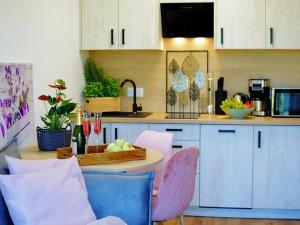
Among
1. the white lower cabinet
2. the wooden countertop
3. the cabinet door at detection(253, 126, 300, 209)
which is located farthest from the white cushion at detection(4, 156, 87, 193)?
the cabinet door at detection(253, 126, 300, 209)

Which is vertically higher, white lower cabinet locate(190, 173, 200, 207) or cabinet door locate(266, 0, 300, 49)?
cabinet door locate(266, 0, 300, 49)

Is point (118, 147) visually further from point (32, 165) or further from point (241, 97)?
point (241, 97)

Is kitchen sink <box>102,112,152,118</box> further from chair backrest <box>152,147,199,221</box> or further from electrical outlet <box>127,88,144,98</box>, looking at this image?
chair backrest <box>152,147,199,221</box>

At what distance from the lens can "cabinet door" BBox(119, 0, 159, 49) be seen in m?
5.05

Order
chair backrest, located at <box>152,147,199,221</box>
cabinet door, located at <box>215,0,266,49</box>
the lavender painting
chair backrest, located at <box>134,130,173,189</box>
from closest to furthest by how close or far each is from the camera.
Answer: chair backrest, located at <box>152,147,199,221</box>
the lavender painting
chair backrest, located at <box>134,130,173,189</box>
cabinet door, located at <box>215,0,266,49</box>

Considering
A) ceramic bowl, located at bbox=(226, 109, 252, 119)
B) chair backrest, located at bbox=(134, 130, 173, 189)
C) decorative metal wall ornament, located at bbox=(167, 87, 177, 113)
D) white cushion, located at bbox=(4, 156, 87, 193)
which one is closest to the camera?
white cushion, located at bbox=(4, 156, 87, 193)

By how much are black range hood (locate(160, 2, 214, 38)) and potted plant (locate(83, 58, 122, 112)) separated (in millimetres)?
728

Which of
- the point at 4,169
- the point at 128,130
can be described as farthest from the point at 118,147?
the point at 128,130

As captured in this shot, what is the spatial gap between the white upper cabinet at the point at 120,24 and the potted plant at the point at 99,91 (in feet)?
0.98

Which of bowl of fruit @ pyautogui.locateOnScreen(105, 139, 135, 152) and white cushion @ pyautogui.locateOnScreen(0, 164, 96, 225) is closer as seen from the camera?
white cushion @ pyautogui.locateOnScreen(0, 164, 96, 225)

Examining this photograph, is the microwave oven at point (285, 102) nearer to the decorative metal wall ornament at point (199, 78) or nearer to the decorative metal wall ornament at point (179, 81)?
the decorative metal wall ornament at point (199, 78)

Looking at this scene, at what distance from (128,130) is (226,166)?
96cm

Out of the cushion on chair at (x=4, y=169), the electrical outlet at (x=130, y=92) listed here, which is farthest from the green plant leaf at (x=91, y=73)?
the cushion on chair at (x=4, y=169)

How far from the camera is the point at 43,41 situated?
167 inches
